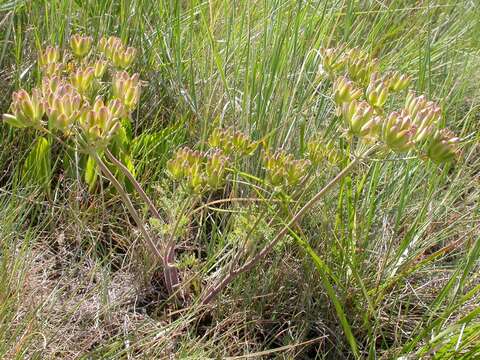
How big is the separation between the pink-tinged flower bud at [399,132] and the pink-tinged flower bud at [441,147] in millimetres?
102

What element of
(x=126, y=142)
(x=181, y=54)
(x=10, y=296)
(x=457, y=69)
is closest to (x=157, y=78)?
(x=181, y=54)

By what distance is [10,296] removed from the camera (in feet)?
4.49

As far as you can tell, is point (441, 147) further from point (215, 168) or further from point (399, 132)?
point (215, 168)

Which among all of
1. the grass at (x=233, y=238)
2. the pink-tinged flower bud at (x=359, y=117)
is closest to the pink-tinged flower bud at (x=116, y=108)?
the grass at (x=233, y=238)

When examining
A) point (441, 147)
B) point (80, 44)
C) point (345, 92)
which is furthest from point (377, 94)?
point (80, 44)

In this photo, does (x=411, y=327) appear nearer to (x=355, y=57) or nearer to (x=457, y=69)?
(x=355, y=57)

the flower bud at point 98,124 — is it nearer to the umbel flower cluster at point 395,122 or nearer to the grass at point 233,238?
the grass at point 233,238

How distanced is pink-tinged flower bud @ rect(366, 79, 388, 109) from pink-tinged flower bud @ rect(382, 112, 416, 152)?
14cm

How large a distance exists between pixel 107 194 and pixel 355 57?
0.72 m

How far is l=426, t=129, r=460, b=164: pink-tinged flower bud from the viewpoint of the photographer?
4.12 feet

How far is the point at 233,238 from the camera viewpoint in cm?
146

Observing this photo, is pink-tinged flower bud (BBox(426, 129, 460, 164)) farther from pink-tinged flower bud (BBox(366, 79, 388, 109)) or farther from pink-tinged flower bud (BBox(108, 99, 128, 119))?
pink-tinged flower bud (BBox(108, 99, 128, 119))

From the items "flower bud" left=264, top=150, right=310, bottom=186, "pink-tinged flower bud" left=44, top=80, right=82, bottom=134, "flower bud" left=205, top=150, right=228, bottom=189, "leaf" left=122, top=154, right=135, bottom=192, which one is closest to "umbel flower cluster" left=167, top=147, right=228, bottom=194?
"flower bud" left=205, top=150, right=228, bottom=189

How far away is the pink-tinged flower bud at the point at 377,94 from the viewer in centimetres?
131
